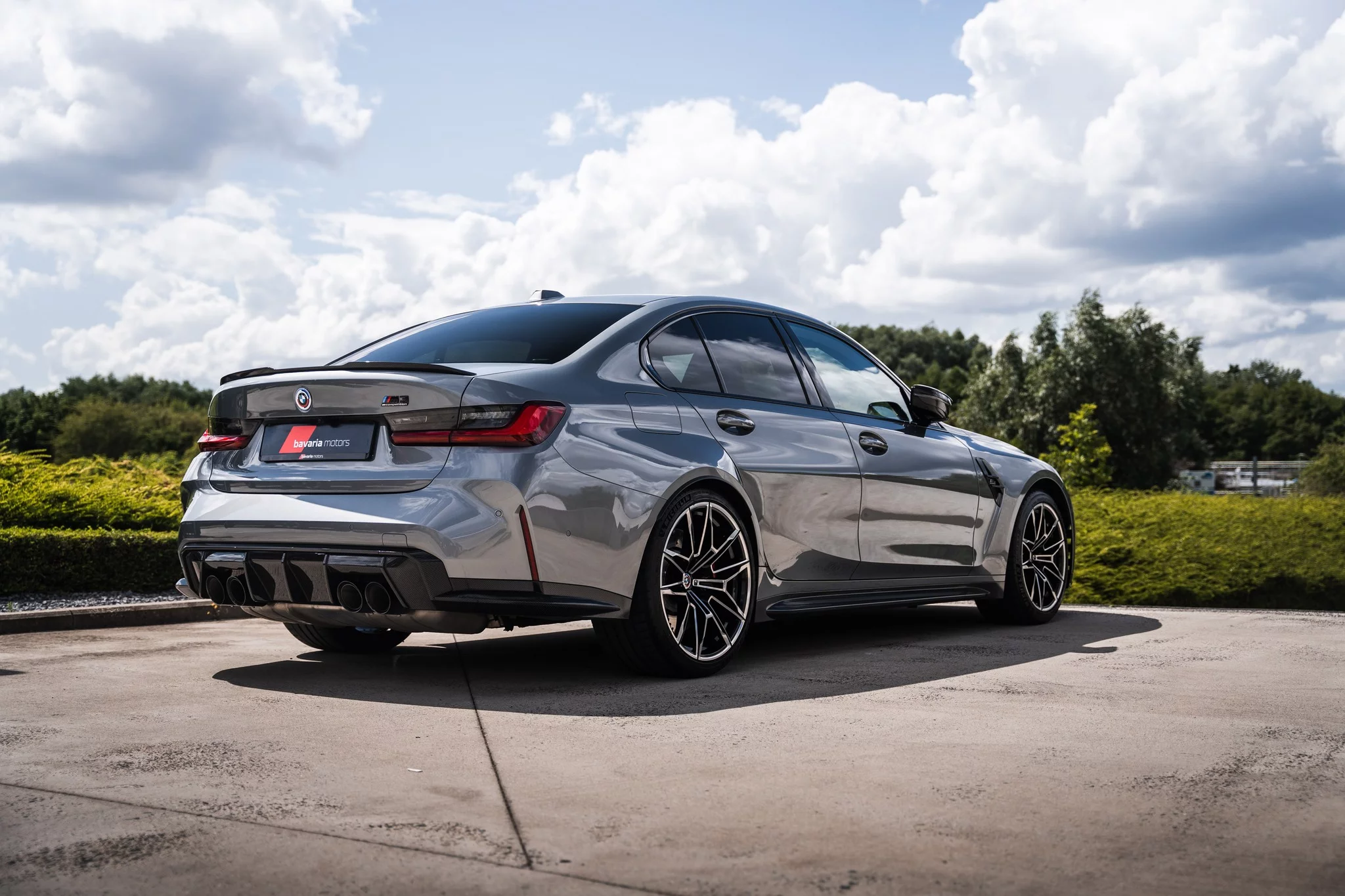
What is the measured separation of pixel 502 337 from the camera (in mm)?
5719

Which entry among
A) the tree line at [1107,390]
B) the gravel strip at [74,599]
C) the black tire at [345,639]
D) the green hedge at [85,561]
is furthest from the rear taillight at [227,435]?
the tree line at [1107,390]

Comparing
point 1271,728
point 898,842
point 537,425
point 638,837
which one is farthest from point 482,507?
point 1271,728

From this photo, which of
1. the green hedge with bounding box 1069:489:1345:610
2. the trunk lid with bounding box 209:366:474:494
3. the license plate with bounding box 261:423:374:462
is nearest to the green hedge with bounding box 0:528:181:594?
the trunk lid with bounding box 209:366:474:494

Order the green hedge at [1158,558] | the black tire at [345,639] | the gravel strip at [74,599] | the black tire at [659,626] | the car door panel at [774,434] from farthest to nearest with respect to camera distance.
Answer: the green hedge at [1158,558]
the gravel strip at [74,599]
the black tire at [345,639]
the car door panel at [774,434]
the black tire at [659,626]

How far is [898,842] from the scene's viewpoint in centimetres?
301

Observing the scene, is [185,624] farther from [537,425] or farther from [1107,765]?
[1107,765]

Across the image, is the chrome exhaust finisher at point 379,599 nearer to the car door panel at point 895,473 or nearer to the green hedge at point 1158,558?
the car door panel at point 895,473

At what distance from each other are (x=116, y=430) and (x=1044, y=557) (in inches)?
2922

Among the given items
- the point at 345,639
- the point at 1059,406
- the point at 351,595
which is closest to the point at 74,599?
the point at 345,639

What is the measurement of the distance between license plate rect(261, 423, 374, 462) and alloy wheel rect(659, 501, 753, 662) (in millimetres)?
1239

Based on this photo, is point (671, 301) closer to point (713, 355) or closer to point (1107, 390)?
point (713, 355)

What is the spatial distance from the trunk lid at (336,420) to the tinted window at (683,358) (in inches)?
38.3

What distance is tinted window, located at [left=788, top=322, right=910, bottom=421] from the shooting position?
261 inches

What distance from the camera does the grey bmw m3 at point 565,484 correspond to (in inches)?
191
